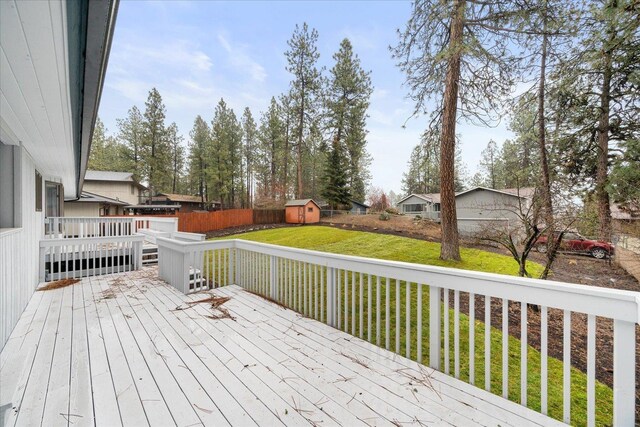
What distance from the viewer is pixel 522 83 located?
20.2 feet

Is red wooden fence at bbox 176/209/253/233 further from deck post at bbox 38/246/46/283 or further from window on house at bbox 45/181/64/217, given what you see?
deck post at bbox 38/246/46/283

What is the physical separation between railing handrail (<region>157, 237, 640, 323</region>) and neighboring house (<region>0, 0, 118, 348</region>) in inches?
101

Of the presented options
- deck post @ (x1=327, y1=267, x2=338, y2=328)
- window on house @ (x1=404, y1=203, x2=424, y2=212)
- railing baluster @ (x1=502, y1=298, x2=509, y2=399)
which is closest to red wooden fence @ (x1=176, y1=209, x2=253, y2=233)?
deck post @ (x1=327, y1=267, x2=338, y2=328)

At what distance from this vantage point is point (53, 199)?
8.93m

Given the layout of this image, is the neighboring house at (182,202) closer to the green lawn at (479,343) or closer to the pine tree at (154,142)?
the pine tree at (154,142)

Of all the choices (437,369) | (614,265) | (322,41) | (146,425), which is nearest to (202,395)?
(146,425)

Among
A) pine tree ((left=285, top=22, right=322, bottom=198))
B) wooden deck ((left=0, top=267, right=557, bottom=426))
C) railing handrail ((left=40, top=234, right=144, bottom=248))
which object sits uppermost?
pine tree ((left=285, top=22, right=322, bottom=198))

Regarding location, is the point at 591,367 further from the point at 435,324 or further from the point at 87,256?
the point at 87,256

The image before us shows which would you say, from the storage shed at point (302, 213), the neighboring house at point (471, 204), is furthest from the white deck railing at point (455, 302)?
the storage shed at point (302, 213)

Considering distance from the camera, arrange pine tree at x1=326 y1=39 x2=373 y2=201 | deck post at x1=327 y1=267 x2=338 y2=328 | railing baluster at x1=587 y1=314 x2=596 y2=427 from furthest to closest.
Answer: pine tree at x1=326 y1=39 x2=373 y2=201, deck post at x1=327 y1=267 x2=338 y2=328, railing baluster at x1=587 y1=314 x2=596 y2=427

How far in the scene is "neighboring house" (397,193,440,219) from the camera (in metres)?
24.4

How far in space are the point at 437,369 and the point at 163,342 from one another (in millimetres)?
2566

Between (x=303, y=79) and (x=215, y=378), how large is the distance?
77.8 ft

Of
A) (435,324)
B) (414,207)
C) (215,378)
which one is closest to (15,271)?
(215,378)
